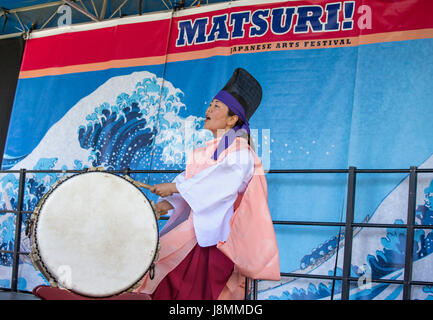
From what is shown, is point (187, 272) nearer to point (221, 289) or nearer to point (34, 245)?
point (221, 289)

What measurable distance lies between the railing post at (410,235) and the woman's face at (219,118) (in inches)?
41.0

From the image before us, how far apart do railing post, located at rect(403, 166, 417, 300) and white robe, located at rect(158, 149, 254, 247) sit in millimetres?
1005

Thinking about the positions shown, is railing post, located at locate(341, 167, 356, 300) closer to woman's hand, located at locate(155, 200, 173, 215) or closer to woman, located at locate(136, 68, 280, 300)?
woman, located at locate(136, 68, 280, 300)

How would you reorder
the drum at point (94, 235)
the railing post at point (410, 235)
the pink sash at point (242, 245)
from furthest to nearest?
the railing post at point (410, 235), the pink sash at point (242, 245), the drum at point (94, 235)

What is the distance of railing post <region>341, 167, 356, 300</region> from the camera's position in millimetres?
2775

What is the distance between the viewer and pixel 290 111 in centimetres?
313

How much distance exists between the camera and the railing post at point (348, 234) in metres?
2.78

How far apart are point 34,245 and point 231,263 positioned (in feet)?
2.99

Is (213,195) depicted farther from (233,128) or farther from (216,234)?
(233,128)

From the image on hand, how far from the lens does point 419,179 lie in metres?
2.82

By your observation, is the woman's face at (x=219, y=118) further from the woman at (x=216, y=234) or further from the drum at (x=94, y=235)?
the drum at (x=94, y=235)

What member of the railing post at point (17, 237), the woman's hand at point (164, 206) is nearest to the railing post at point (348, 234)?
the woman's hand at point (164, 206)

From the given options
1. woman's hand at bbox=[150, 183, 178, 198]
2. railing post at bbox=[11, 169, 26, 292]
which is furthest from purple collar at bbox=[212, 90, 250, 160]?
railing post at bbox=[11, 169, 26, 292]

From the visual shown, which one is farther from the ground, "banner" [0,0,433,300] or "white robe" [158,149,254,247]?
"banner" [0,0,433,300]
